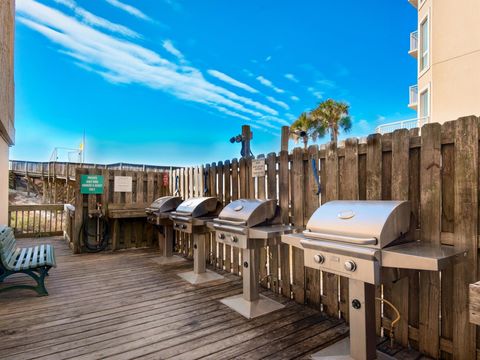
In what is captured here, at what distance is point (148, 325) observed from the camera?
254cm

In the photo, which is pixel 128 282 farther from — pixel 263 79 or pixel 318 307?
pixel 263 79

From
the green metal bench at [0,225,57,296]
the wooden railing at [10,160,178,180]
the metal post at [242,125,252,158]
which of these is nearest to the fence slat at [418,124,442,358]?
the metal post at [242,125,252,158]

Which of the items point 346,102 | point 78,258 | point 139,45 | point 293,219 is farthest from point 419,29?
point 78,258

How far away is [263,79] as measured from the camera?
1778cm

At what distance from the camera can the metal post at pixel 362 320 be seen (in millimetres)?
1817

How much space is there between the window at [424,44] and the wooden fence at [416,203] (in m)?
10.9

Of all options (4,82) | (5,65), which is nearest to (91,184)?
(4,82)

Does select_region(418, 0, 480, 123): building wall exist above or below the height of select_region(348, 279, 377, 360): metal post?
above

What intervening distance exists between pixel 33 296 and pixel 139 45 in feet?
35.4

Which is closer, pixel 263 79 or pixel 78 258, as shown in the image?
pixel 78 258

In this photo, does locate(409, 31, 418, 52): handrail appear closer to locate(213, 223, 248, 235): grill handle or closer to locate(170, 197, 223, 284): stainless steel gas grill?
locate(170, 197, 223, 284): stainless steel gas grill

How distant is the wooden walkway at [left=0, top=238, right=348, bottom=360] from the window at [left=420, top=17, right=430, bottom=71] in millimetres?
11910

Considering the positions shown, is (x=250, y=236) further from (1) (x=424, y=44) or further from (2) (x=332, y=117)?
(2) (x=332, y=117)

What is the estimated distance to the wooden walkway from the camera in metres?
2.10
